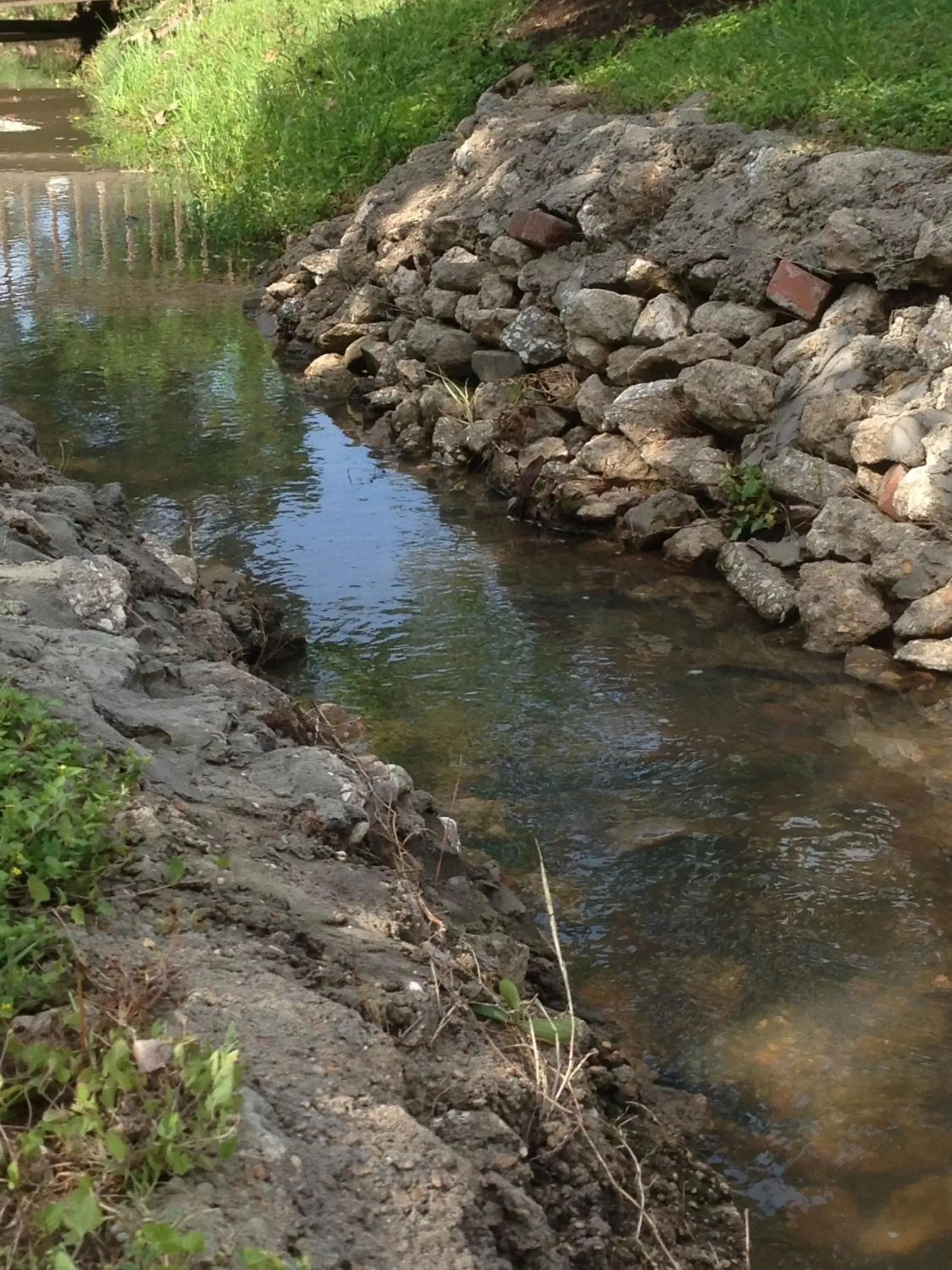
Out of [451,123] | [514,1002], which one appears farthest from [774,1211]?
[451,123]

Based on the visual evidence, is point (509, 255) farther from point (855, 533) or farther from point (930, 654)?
point (930, 654)

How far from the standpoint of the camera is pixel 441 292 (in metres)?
9.86

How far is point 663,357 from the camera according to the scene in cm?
784

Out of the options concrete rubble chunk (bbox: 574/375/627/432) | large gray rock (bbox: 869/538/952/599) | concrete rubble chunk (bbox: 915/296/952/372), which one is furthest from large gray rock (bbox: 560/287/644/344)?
large gray rock (bbox: 869/538/952/599)

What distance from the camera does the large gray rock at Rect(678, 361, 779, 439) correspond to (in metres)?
7.31

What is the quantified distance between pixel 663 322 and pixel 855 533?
2.01 m

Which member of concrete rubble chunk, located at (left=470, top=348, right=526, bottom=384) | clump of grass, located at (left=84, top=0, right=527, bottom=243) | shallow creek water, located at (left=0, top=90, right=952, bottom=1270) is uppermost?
clump of grass, located at (left=84, top=0, right=527, bottom=243)

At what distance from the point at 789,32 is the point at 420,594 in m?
4.80

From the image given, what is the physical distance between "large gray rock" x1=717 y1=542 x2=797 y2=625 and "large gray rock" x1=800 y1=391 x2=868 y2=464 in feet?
1.87

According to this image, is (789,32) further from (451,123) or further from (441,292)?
(451,123)

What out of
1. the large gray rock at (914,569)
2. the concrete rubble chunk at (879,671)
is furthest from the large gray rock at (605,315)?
the concrete rubble chunk at (879,671)

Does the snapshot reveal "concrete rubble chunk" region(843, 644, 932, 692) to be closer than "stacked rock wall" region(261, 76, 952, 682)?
Yes

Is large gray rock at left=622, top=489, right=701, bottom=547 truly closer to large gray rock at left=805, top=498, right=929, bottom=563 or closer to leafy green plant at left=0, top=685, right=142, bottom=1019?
large gray rock at left=805, top=498, right=929, bottom=563

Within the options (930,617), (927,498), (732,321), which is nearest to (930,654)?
(930,617)
